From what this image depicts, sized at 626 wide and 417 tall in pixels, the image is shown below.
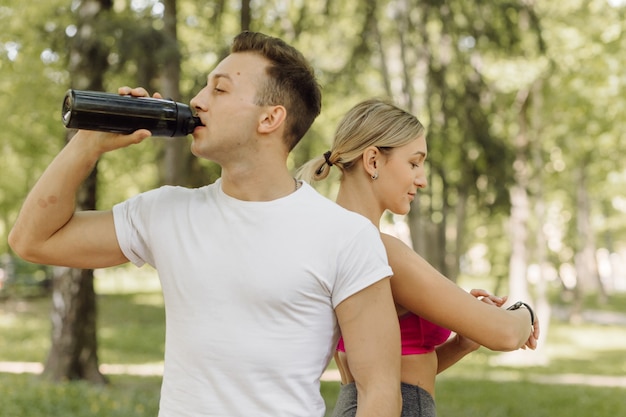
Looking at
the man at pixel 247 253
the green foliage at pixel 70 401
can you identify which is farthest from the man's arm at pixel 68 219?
the green foliage at pixel 70 401

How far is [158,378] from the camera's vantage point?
1162 cm

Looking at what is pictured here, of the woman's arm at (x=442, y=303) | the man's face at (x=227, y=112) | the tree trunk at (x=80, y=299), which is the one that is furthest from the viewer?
the tree trunk at (x=80, y=299)

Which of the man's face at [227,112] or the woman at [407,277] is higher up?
the man's face at [227,112]

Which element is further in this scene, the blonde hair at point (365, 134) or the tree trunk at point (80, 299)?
the tree trunk at point (80, 299)

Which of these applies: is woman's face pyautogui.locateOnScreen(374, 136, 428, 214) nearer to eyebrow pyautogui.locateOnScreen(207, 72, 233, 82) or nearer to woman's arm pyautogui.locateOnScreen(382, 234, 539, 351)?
woman's arm pyautogui.locateOnScreen(382, 234, 539, 351)

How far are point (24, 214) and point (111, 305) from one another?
27395 millimetres

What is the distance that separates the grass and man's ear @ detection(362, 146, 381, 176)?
5705 millimetres

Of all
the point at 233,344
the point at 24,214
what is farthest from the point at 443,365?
the point at 24,214

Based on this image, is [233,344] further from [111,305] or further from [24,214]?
[111,305]

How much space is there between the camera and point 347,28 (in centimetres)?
1967

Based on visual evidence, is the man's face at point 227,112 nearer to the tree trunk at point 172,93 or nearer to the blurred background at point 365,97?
the blurred background at point 365,97

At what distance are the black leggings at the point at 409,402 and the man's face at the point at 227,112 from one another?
750 mm

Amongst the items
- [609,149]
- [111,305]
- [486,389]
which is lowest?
[111,305]

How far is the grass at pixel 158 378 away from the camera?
8.17 meters
